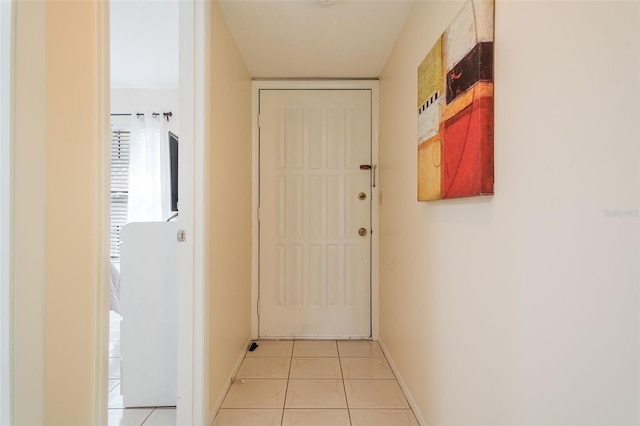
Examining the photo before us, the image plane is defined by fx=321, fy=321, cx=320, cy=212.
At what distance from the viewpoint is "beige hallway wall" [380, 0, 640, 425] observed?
599 mm

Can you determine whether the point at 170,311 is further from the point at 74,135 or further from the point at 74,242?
the point at 74,135

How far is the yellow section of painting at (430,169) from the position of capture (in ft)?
4.26

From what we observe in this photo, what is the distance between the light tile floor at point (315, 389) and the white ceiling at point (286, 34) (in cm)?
219

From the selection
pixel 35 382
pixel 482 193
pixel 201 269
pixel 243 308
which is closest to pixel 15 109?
pixel 35 382

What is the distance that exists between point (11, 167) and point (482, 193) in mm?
1161

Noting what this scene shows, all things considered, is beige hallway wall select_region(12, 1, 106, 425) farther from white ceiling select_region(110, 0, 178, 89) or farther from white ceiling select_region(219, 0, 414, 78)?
white ceiling select_region(110, 0, 178, 89)

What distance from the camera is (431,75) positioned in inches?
54.9

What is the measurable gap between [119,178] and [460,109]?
3452mm

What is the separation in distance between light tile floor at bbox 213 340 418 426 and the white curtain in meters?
1.76

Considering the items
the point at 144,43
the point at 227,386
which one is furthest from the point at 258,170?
the point at 227,386

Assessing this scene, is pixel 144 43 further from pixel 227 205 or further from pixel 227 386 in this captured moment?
pixel 227 386

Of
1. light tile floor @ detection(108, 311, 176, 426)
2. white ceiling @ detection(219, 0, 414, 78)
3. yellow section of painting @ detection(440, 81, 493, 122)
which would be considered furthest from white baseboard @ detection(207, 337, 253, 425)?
white ceiling @ detection(219, 0, 414, 78)
